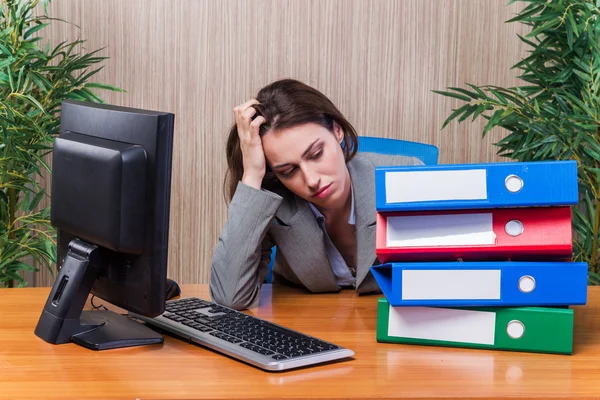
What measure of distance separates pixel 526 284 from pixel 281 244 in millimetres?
746

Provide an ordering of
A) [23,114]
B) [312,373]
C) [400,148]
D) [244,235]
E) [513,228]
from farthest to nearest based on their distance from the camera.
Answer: [23,114] < [400,148] < [244,235] < [513,228] < [312,373]

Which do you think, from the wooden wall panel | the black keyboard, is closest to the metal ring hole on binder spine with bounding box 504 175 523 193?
the black keyboard

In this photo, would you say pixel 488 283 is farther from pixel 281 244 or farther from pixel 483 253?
pixel 281 244

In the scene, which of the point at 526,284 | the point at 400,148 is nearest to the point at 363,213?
the point at 400,148

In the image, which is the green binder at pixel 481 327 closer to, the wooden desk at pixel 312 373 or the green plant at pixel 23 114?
the wooden desk at pixel 312 373

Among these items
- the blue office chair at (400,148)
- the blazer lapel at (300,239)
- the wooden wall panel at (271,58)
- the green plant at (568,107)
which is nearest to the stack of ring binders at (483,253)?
the blazer lapel at (300,239)

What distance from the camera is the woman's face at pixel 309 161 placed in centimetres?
173

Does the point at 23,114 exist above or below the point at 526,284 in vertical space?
above

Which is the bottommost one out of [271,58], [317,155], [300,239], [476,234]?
[300,239]

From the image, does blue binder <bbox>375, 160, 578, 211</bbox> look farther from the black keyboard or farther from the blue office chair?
the blue office chair

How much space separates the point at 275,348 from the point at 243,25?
7.53ft

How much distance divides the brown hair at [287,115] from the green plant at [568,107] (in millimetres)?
998

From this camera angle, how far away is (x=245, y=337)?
4.19ft

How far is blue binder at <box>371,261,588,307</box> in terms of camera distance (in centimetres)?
122
